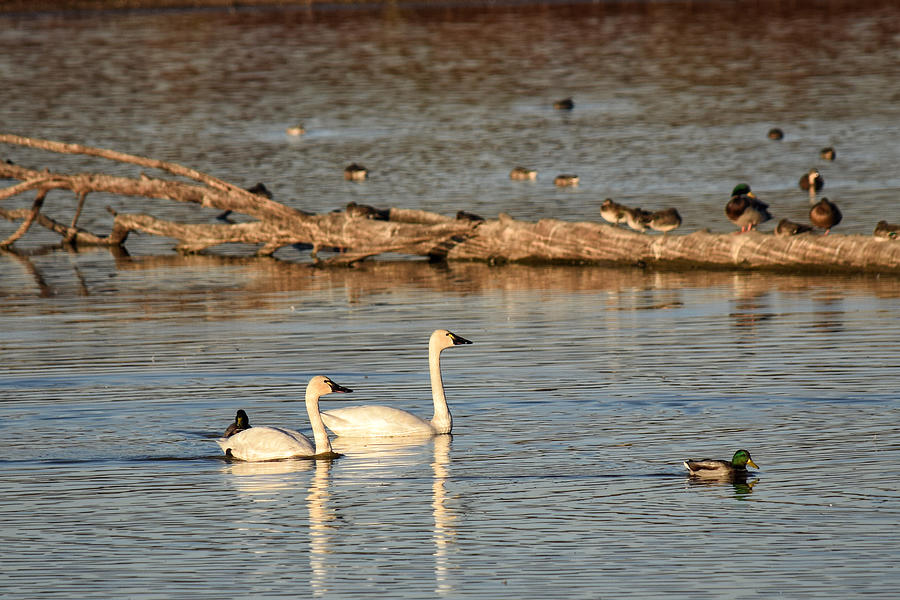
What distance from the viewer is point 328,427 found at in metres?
15.8

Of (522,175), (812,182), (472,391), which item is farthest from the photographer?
(522,175)

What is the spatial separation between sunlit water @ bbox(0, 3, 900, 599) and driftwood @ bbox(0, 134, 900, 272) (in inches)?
14.4

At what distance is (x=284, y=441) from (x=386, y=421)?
1.14 m

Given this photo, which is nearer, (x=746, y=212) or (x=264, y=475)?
(x=264, y=475)

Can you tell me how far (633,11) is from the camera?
8625 cm

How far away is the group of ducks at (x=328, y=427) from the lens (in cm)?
1433

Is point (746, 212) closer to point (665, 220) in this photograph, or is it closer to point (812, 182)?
point (665, 220)

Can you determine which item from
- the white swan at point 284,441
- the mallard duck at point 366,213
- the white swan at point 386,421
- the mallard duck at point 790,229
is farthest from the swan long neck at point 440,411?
the mallard duck at point 366,213

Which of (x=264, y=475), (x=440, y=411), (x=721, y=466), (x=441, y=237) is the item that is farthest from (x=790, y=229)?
(x=264, y=475)

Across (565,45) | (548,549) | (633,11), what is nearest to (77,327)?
(548,549)

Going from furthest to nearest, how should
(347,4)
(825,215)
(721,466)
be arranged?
(347,4) < (825,215) < (721,466)

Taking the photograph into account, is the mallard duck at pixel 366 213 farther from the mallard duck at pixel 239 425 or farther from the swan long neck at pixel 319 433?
the swan long neck at pixel 319 433

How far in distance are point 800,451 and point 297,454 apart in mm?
4184

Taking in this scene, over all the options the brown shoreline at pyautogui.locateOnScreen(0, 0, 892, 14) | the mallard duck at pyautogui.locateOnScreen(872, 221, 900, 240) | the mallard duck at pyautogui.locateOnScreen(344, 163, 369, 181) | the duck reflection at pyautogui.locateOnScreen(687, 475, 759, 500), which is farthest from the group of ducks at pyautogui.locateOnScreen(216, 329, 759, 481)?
the brown shoreline at pyautogui.locateOnScreen(0, 0, 892, 14)
